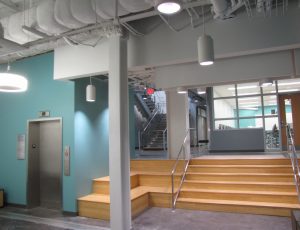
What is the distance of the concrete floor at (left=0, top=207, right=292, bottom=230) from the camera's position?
463 cm

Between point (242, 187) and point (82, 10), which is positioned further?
point (242, 187)

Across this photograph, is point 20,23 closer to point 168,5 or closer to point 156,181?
point 168,5

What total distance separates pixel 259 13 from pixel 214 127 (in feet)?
22.4

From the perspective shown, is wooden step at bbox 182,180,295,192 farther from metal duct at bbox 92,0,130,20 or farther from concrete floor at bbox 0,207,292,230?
metal duct at bbox 92,0,130,20

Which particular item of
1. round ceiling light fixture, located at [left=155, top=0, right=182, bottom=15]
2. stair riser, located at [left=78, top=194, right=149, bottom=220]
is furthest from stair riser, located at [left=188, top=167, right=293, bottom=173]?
round ceiling light fixture, located at [left=155, top=0, right=182, bottom=15]

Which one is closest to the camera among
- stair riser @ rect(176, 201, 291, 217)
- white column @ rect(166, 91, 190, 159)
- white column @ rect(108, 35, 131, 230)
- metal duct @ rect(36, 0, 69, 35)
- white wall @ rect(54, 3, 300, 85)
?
metal duct @ rect(36, 0, 69, 35)

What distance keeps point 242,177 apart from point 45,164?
16.2 ft

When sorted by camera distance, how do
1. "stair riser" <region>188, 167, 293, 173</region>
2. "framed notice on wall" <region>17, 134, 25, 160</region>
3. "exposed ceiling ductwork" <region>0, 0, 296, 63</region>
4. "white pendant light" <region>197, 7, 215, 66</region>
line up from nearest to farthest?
"white pendant light" <region>197, 7, 215, 66</region>, "exposed ceiling ductwork" <region>0, 0, 296, 63</region>, "stair riser" <region>188, 167, 293, 173</region>, "framed notice on wall" <region>17, 134, 25, 160</region>

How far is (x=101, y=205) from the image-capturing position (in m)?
5.34

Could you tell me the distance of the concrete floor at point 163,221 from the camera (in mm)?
4629

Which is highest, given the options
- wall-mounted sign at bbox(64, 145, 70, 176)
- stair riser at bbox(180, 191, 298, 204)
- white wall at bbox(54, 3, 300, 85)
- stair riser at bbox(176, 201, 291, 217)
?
white wall at bbox(54, 3, 300, 85)

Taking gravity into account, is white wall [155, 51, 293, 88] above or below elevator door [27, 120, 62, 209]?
above

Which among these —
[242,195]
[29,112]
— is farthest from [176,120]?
[29,112]

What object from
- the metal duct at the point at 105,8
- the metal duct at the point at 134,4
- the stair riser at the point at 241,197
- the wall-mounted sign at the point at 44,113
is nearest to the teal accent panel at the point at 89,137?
the wall-mounted sign at the point at 44,113
